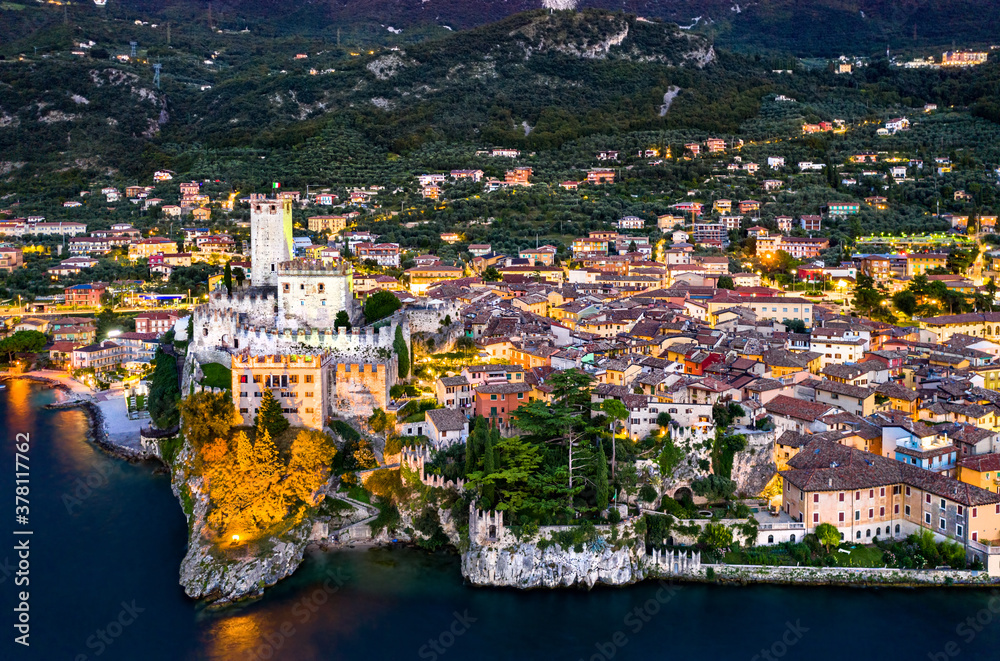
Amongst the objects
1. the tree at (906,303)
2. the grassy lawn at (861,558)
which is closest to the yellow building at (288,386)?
the grassy lawn at (861,558)

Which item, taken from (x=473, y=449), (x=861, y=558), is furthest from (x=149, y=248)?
(x=861, y=558)

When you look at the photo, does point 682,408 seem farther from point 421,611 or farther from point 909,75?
point 909,75

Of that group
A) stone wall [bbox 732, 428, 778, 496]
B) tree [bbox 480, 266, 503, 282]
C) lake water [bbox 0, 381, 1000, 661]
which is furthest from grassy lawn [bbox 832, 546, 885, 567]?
tree [bbox 480, 266, 503, 282]

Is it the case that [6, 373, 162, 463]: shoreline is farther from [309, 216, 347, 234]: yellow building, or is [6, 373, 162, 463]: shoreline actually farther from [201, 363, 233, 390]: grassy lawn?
[309, 216, 347, 234]: yellow building

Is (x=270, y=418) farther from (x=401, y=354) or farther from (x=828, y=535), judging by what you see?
(x=828, y=535)

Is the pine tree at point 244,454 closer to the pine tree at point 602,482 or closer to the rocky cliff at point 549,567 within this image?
the rocky cliff at point 549,567

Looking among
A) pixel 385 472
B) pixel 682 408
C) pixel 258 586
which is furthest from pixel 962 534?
pixel 258 586
